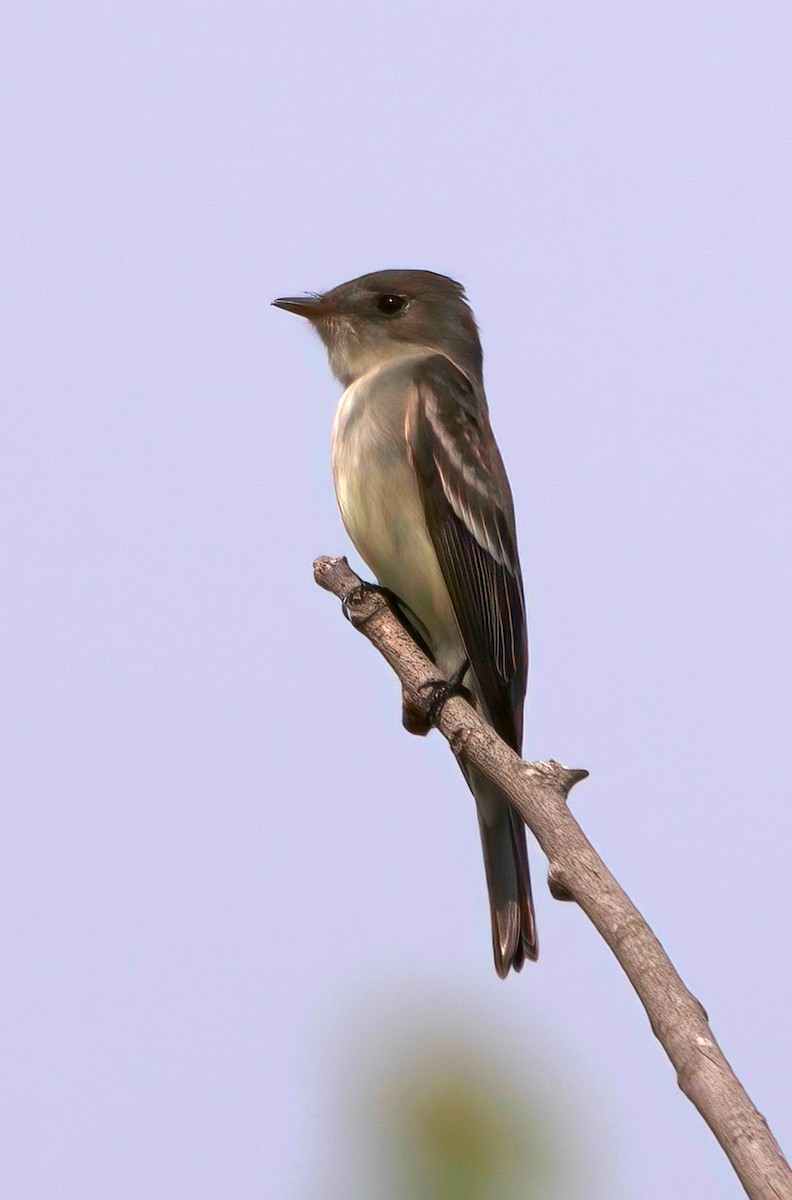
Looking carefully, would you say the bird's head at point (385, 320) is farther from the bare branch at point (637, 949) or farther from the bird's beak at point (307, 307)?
the bare branch at point (637, 949)

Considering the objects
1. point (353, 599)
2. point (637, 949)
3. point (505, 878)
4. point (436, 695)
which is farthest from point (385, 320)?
point (637, 949)

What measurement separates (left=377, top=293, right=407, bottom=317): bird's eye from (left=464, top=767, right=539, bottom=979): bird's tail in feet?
6.57

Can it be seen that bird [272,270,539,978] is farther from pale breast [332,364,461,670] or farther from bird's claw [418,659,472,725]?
bird's claw [418,659,472,725]

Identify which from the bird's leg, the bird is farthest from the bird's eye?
the bird's leg

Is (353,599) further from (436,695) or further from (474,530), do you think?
(474,530)

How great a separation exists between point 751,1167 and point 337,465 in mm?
3995

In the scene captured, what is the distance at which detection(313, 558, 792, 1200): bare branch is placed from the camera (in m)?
2.45

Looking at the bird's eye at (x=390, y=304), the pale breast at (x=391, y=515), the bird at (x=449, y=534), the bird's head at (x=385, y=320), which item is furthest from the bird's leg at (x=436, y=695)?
the bird's eye at (x=390, y=304)

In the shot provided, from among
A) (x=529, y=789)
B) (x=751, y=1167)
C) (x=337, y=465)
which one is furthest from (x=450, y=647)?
(x=751, y=1167)

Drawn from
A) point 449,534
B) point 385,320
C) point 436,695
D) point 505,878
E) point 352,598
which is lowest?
point 505,878

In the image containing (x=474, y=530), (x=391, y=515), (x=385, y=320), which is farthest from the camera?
(x=385, y=320)

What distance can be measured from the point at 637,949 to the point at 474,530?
331 centimetres

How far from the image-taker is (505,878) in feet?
18.5

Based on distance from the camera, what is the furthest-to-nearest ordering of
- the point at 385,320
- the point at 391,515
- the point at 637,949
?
the point at 385,320 → the point at 391,515 → the point at 637,949
